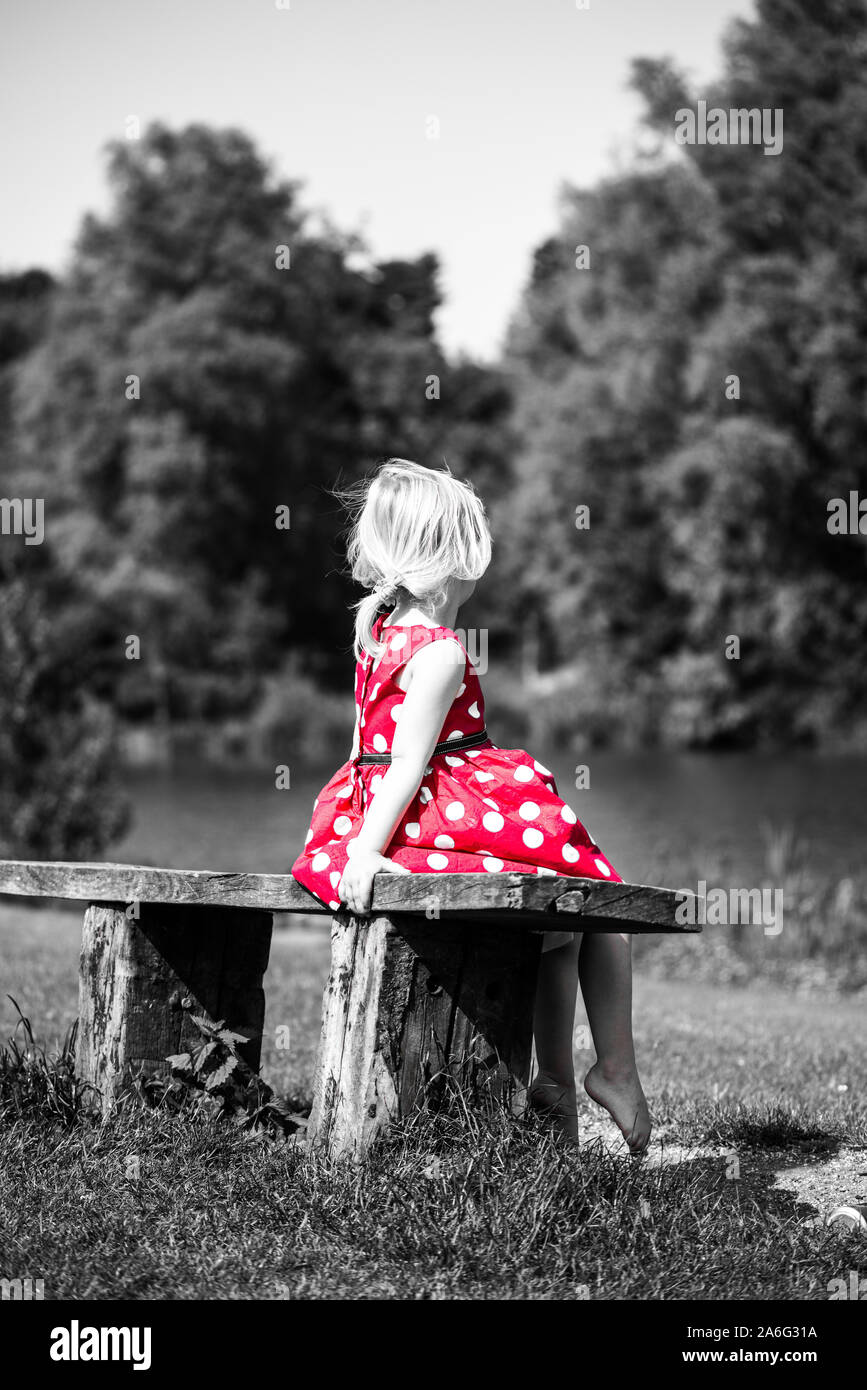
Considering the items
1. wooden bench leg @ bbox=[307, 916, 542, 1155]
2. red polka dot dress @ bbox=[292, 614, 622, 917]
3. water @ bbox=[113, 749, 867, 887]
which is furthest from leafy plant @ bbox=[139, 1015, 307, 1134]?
water @ bbox=[113, 749, 867, 887]

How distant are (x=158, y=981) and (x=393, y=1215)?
3.72 ft

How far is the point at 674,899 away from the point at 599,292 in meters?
30.1

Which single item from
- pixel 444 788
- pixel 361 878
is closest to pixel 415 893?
pixel 361 878

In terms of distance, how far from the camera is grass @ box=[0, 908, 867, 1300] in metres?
3.26

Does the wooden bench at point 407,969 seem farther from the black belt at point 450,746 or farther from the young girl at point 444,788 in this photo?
the black belt at point 450,746

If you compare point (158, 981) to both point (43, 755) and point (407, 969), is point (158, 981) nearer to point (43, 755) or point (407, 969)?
point (407, 969)

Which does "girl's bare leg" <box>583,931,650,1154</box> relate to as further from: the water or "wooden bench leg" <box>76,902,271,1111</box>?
the water

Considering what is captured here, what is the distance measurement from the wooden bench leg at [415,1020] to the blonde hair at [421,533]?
2.80 ft

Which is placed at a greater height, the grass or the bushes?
the bushes

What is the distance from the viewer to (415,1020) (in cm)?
375

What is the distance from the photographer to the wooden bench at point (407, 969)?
3.58 metres

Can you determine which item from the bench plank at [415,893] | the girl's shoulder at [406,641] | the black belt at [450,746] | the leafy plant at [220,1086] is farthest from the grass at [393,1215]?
the girl's shoulder at [406,641]

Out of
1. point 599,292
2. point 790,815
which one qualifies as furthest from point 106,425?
point 790,815
